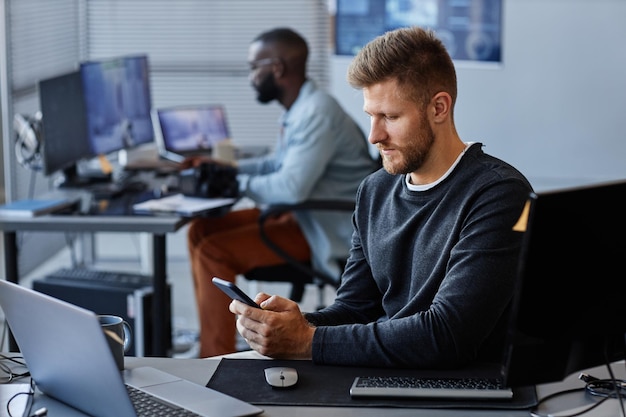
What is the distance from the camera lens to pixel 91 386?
1503 millimetres

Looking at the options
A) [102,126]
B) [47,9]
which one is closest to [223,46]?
[47,9]

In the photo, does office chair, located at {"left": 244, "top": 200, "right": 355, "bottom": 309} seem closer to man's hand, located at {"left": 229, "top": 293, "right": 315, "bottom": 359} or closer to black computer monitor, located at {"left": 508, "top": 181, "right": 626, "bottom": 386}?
man's hand, located at {"left": 229, "top": 293, "right": 315, "bottom": 359}

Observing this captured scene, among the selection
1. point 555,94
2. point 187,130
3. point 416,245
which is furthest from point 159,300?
point 555,94

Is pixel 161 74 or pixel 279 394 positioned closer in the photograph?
pixel 279 394

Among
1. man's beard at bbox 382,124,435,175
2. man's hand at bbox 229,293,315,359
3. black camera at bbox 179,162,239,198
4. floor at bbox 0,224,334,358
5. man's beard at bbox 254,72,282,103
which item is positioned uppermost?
man's beard at bbox 254,72,282,103

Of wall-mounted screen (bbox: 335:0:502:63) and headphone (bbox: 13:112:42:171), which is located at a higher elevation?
wall-mounted screen (bbox: 335:0:502:63)

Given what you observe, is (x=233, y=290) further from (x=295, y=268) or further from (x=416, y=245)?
(x=295, y=268)

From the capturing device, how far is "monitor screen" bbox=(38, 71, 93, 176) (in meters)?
3.58

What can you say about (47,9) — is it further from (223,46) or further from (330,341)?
(330,341)

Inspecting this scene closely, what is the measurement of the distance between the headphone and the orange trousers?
0.65 m

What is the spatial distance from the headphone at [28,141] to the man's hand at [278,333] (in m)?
2.10

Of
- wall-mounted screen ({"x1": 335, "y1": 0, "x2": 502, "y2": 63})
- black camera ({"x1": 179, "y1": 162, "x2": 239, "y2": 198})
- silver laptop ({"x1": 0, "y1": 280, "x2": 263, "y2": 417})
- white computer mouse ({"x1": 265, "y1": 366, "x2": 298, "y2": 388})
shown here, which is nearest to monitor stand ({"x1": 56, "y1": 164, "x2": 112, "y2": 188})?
black camera ({"x1": 179, "y1": 162, "x2": 239, "y2": 198})

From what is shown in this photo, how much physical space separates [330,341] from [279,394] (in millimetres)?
203

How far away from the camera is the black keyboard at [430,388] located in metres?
1.62
